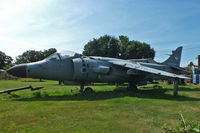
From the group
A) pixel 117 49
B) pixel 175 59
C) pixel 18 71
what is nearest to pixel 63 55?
pixel 18 71

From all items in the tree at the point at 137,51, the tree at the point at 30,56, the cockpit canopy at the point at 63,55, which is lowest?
the cockpit canopy at the point at 63,55

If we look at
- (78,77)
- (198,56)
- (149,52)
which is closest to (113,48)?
(149,52)

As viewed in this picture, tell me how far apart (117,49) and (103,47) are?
4540 mm

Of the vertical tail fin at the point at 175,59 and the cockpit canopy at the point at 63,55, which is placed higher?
the vertical tail fin at the point at 175,59

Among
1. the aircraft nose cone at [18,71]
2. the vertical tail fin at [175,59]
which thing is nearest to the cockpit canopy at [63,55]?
the aircraft nose cone at [18,71]

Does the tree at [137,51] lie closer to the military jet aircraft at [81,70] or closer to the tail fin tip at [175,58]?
the tail fin tip at [175,58]

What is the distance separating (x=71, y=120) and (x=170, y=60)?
16342 mm

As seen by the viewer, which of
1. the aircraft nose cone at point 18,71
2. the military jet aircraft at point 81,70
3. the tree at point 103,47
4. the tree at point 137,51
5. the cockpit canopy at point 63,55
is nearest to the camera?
the aircraft nose cone at point 18,71

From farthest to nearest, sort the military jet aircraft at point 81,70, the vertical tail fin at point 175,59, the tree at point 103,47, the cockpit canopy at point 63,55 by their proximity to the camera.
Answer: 1. the tree at point 103,47
2. the vertical tail fin at point 175,59
3. the cockpit canopy at point 63,55
4. the military jet aircraft at point 81,70

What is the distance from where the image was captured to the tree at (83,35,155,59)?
45.8 metres

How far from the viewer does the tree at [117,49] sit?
45750mm

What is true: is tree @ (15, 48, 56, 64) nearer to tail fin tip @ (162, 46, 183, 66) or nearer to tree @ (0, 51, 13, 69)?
tree @ (0, 51, 13, 69)

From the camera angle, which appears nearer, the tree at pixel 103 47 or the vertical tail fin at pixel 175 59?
the vertical tail fin at pixel 175 59

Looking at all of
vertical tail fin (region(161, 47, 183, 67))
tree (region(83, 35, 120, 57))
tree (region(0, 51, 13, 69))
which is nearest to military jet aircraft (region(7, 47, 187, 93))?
vertical tail fin (region(161, 47, 183, 67))
